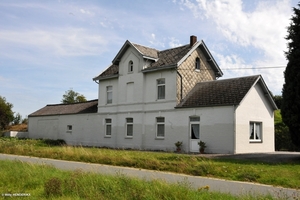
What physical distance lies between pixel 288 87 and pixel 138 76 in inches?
540

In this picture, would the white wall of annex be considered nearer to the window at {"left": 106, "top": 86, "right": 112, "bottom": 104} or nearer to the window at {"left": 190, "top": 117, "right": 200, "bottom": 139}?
the window at {"left": 190, "top": 117, "right": 200, "bottom": 139}

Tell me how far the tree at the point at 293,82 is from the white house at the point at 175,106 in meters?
4.36

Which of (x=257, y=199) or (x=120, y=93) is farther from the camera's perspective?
(x=120, y=93)

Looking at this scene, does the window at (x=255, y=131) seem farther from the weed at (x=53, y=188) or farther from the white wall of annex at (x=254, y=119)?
the weed at (x=53, y=188)

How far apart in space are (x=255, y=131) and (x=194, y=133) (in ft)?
14.8

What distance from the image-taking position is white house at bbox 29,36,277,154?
23891mm

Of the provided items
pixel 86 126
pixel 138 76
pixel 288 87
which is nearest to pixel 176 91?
pixel 138 76

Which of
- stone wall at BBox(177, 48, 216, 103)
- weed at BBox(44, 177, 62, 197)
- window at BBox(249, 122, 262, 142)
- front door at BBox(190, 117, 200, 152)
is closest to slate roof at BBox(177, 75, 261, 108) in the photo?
stone wall at BBox(177, 48, 216, 103)

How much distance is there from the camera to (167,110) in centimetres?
2716

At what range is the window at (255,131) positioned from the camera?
82.8ft

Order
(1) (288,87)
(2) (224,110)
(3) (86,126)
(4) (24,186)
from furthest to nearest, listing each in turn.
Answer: (3) (86,126) < (2) (224,110) < (1) (288,87) < (4) (24,186)

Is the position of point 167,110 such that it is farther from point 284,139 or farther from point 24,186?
point 24,186

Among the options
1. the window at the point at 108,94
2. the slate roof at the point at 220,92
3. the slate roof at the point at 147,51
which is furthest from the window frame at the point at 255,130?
the window at the point at 108,94

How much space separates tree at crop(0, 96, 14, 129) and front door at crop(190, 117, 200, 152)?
1209 inches
